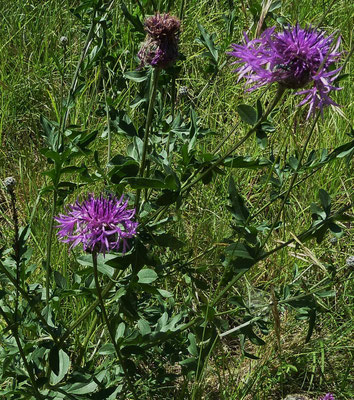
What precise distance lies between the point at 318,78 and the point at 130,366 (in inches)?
31.4

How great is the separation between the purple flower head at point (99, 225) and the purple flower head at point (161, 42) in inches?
12.9

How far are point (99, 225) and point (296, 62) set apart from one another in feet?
1.62

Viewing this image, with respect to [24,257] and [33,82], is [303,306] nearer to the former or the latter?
[24,257]

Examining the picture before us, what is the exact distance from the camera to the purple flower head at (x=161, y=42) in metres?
1.36

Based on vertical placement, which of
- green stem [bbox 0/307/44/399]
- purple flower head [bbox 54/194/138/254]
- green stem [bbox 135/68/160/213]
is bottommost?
green stem [bbox 0/307/44/399]

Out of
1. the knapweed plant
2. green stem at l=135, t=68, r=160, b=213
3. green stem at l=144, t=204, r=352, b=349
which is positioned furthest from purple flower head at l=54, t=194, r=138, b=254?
green stem at l=144, t=204, r=352, b=349

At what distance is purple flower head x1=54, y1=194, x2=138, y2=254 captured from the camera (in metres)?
1.20

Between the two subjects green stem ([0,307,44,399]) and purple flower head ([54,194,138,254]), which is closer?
purple flower head ([54,194,138,254])

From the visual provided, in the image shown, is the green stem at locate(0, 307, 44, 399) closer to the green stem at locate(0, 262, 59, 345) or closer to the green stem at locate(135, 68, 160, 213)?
the green stem at locate(0, 262, 59, 345)

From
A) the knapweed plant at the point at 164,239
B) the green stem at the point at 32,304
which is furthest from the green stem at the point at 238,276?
the green stem at the point at 32,304

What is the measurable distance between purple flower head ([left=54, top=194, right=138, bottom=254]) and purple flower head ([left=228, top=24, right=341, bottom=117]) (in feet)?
1.19

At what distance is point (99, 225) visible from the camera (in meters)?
1.21

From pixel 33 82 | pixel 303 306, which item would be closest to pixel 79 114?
pixel 33 82

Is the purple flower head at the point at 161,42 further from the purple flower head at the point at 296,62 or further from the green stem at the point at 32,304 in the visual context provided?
the green stem at the point at 32,304
